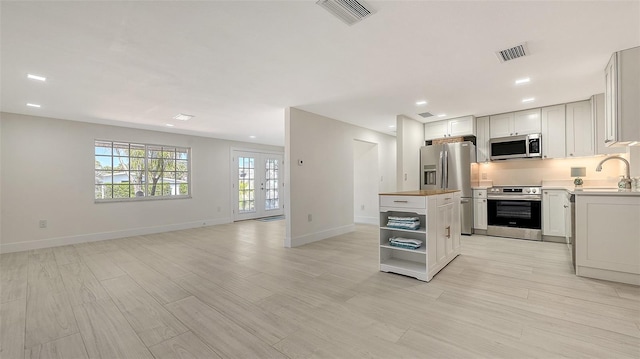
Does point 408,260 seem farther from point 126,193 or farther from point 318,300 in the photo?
point 126,193

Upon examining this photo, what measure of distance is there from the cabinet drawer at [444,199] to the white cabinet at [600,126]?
2738 millimetres

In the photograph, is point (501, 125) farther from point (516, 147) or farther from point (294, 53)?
point (294, 53)

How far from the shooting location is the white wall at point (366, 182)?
6.87 meters

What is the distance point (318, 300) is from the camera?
7.96ft

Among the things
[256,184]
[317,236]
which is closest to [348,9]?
[317,236]

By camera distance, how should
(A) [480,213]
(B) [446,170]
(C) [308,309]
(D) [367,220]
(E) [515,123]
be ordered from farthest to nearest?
(D) [367,220]
(B) [446,170]
(A) [480,213]
(E) [515,123]
(C) [308,309]

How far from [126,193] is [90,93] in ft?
9.50

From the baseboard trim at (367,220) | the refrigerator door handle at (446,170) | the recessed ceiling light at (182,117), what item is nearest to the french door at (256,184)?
the recessed ceiling light at (182,117)

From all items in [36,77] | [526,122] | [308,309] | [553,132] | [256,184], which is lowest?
[308,309]

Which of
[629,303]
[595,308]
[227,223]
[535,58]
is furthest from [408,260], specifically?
[227,223]

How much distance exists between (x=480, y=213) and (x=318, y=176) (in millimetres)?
3230

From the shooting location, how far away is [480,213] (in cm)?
517

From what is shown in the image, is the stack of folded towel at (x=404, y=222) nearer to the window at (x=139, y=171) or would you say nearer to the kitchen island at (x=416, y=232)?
the kitchen island at (x=416, y=232)

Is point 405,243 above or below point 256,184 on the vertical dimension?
below
